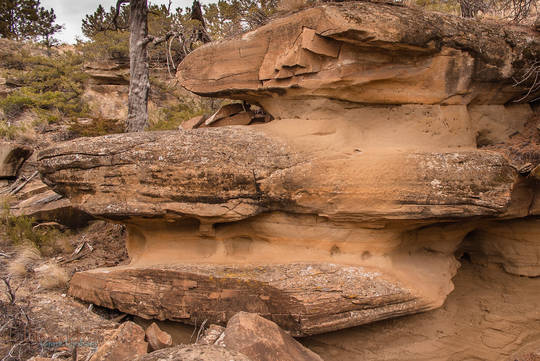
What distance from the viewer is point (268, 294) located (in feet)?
13.4

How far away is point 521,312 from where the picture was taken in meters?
4.91

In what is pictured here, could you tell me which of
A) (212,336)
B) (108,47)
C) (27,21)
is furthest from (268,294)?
(27,21)

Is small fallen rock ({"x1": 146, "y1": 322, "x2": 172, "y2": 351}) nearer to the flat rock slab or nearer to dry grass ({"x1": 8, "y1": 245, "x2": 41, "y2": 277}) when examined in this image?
the flat rock slab

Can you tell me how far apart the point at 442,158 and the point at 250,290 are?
273cm

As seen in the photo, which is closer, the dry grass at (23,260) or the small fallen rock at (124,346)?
the small fallen rock at (124,346)

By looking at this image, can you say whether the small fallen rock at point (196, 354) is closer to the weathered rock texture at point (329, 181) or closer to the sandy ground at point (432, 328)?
the weathered rock texture at point (329, 181)

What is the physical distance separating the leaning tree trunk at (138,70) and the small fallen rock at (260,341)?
5.83 meters

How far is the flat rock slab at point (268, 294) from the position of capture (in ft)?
13.2

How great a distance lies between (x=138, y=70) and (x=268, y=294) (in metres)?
6.32

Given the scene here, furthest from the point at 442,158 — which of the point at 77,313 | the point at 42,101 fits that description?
the point at 42,101

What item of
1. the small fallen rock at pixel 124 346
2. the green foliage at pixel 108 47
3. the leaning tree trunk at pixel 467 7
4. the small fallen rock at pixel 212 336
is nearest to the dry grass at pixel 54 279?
the small fallen rock at pixel 124 346

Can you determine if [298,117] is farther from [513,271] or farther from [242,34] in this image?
[513,271]

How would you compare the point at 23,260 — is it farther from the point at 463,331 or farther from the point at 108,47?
the point at 108,47

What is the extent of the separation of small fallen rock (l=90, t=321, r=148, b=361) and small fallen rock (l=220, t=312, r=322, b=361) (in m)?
0.91
